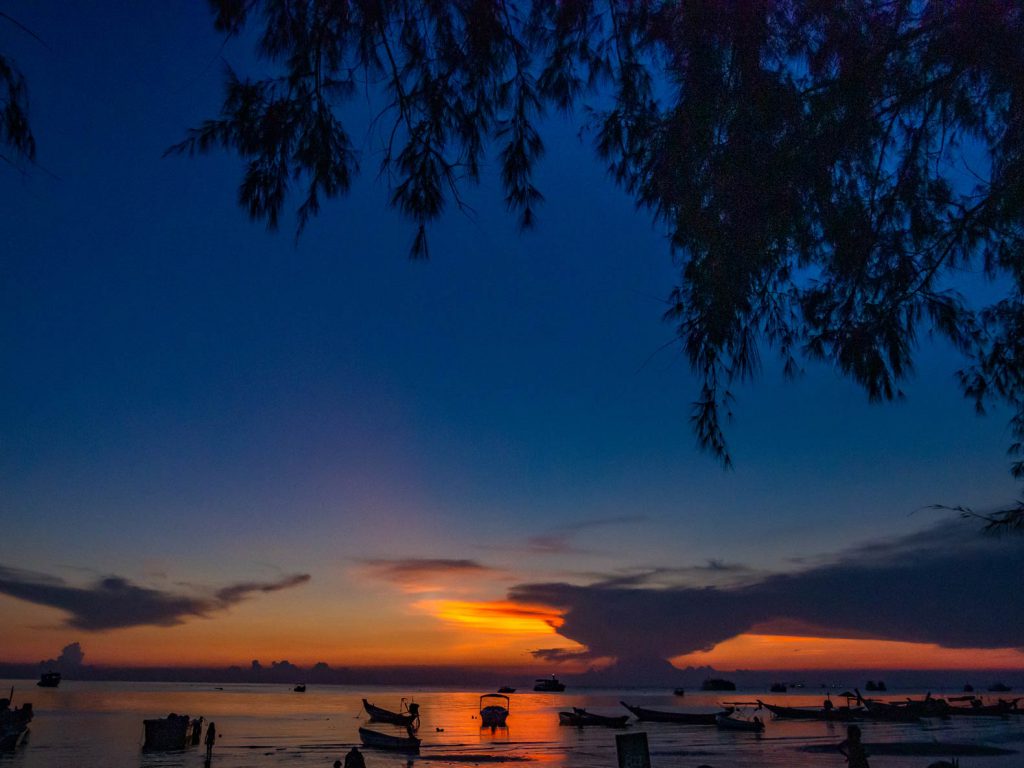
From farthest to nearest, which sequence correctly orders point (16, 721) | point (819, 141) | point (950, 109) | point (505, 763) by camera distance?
point (16, 721) → point (505, 763) → point (950, 109) → point (819, 141)

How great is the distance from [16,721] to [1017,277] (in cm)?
A: 6022

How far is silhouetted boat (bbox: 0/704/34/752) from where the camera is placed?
144 feet

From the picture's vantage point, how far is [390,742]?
1922 inches

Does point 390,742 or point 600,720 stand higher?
point 390,742

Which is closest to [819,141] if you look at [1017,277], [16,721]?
[1017,277]

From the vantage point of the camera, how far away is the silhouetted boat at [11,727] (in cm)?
4381

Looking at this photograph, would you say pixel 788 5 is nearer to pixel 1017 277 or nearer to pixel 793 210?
pixel 793 210

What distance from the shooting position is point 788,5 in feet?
18.7

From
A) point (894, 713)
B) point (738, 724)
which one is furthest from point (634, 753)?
point (894, 713)

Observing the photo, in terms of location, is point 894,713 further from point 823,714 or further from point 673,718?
point 673,718

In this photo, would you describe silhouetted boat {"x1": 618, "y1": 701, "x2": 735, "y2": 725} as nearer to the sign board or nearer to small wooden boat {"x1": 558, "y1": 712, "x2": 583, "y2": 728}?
small wooden boat {"x1": 558, "y1": 712, "x2": 583, "y2": 728}

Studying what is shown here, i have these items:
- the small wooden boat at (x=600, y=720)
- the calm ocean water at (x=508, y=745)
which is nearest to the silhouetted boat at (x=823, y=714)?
the calm ocean water at (x=508, y=745)

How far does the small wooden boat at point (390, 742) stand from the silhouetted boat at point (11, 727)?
20.3m

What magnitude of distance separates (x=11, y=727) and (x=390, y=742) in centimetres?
2336
